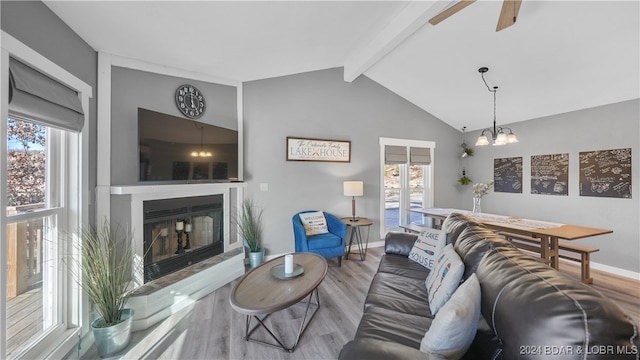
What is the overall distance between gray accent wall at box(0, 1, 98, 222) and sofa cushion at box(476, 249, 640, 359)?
9.04ft

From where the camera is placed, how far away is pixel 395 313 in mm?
1536

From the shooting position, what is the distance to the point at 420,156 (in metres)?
4.75

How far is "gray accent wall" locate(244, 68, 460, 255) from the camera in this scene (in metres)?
3.58

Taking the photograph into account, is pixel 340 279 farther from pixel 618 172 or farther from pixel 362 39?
pixel 618 172

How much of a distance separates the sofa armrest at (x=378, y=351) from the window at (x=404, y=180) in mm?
3438

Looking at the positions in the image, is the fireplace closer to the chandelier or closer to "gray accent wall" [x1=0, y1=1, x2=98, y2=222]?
"gray accent wall" [x1=0, y1=1, x2=98, y2=222]

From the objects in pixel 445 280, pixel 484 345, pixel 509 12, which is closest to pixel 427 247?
pixel 445 280

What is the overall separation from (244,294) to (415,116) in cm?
436

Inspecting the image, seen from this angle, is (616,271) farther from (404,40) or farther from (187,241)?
(187,241)

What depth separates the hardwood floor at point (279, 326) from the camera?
177 centimetres

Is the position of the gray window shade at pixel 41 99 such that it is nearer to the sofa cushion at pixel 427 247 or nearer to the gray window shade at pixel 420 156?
the sofa cushion at pixel 427 247

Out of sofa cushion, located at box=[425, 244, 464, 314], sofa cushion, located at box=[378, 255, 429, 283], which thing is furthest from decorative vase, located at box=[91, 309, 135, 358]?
sofa cushion, located at box=[425, 244, 464, 314]

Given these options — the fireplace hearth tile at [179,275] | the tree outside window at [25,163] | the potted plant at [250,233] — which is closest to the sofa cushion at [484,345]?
the fireplace hearth tile at [179,275]

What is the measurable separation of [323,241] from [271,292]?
61.2 inches
